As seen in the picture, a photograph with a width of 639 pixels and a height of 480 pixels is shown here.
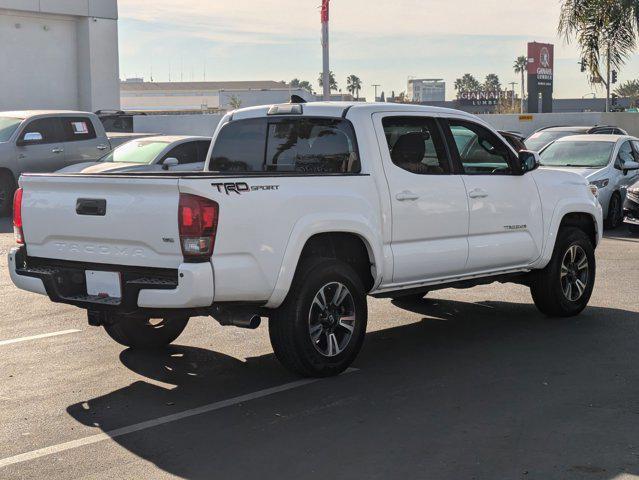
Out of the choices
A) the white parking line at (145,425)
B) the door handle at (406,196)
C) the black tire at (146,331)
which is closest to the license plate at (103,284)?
the white parking line at (145,425)

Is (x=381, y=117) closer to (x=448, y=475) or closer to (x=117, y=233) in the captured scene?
(x=117, y=233)

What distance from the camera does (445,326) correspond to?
8.73m

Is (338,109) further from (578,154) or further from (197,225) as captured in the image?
(578,154)

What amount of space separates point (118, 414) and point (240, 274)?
3.77 feet

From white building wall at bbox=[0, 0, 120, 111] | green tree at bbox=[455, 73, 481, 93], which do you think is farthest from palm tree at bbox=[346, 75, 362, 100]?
white building wall at bbox=[0, 0, 120, 111]

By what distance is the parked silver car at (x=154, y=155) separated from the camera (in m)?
16.9

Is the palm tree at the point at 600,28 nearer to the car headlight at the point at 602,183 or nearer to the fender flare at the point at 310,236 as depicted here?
the car headlight at the point at 602,183

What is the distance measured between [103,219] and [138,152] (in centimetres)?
1142

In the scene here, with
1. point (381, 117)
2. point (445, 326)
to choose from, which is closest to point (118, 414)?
point (381, 117)

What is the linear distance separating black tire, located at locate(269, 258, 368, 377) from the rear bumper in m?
0.71

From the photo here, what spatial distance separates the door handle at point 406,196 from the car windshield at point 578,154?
1057cm

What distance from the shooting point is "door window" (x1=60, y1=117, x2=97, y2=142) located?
64.4 feet

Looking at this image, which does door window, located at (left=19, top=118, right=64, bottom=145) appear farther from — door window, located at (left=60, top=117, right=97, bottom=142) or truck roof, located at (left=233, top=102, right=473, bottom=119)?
truck roof, located at (left=233, top=102, right=473, bottom=119)

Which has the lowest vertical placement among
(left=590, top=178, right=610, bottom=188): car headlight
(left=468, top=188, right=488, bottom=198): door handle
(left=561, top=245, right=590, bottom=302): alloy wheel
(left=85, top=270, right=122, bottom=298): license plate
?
(left=561, top=245, right=590, bottom=302): alloy wheel
